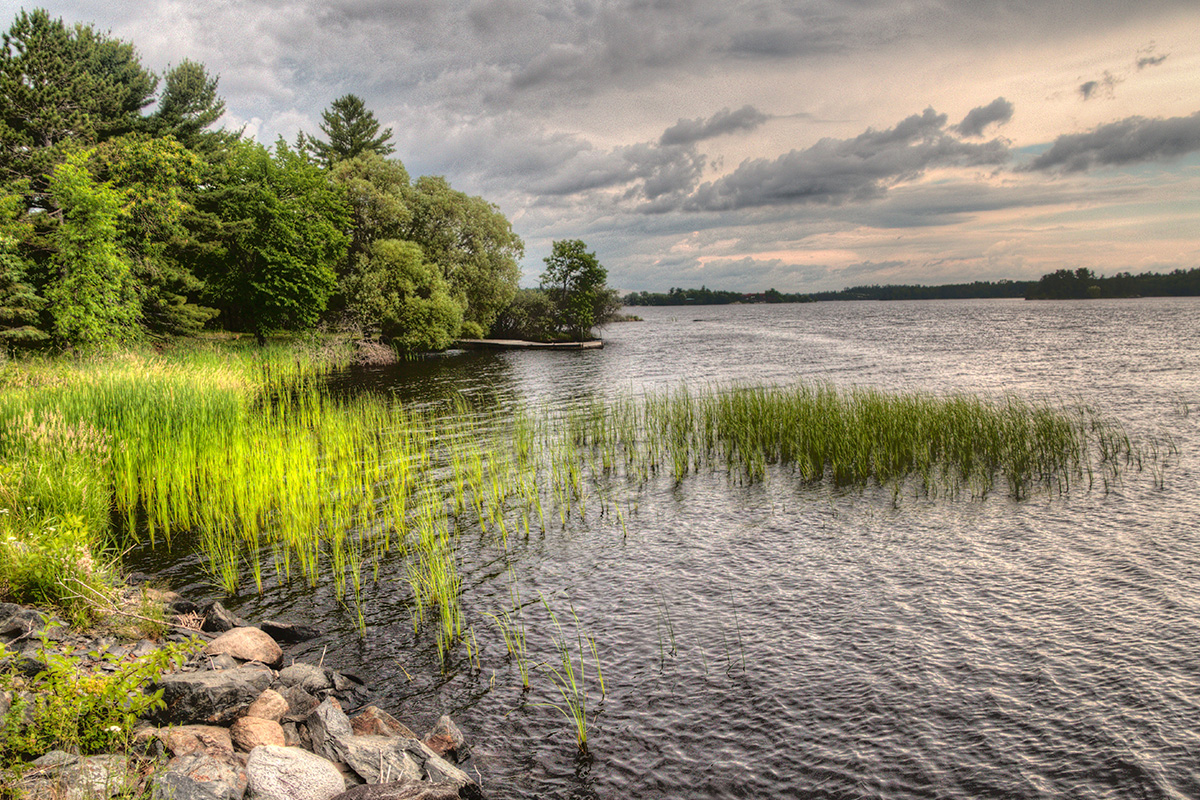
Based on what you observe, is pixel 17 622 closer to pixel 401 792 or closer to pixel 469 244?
pixel 401 792

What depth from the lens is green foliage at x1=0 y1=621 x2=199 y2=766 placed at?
416cm

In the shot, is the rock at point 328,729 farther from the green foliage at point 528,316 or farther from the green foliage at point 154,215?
the green foliage at point 528,316

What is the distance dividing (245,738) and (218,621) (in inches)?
113

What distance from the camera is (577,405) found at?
80.8ft

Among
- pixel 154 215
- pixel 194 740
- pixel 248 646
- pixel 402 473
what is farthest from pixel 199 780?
pixel 154 215

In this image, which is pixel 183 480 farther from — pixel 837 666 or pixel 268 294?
pixel 268 294

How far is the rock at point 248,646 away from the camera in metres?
6.61

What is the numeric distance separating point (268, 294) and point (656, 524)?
37533 millimetres

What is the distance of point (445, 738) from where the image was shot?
5.59m

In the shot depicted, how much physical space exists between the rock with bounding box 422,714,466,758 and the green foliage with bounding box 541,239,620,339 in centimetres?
6213

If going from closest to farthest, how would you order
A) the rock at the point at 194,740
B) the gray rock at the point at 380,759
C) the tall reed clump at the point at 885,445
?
1. the rock at the point at 194,740
2. the gray rock at the point at 380,759
3. the tall reed clump at the point at 885,445

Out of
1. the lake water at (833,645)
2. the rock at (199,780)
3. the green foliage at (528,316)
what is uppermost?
the green foliage at (528,316)

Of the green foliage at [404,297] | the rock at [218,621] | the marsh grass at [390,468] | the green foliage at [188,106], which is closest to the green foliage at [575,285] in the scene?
the green foliage at [404,297]

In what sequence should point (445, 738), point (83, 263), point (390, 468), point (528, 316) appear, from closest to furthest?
1. point (445, 738)
2. point (390, 468)
3. point (83, 263)
4. point (528, 316)
